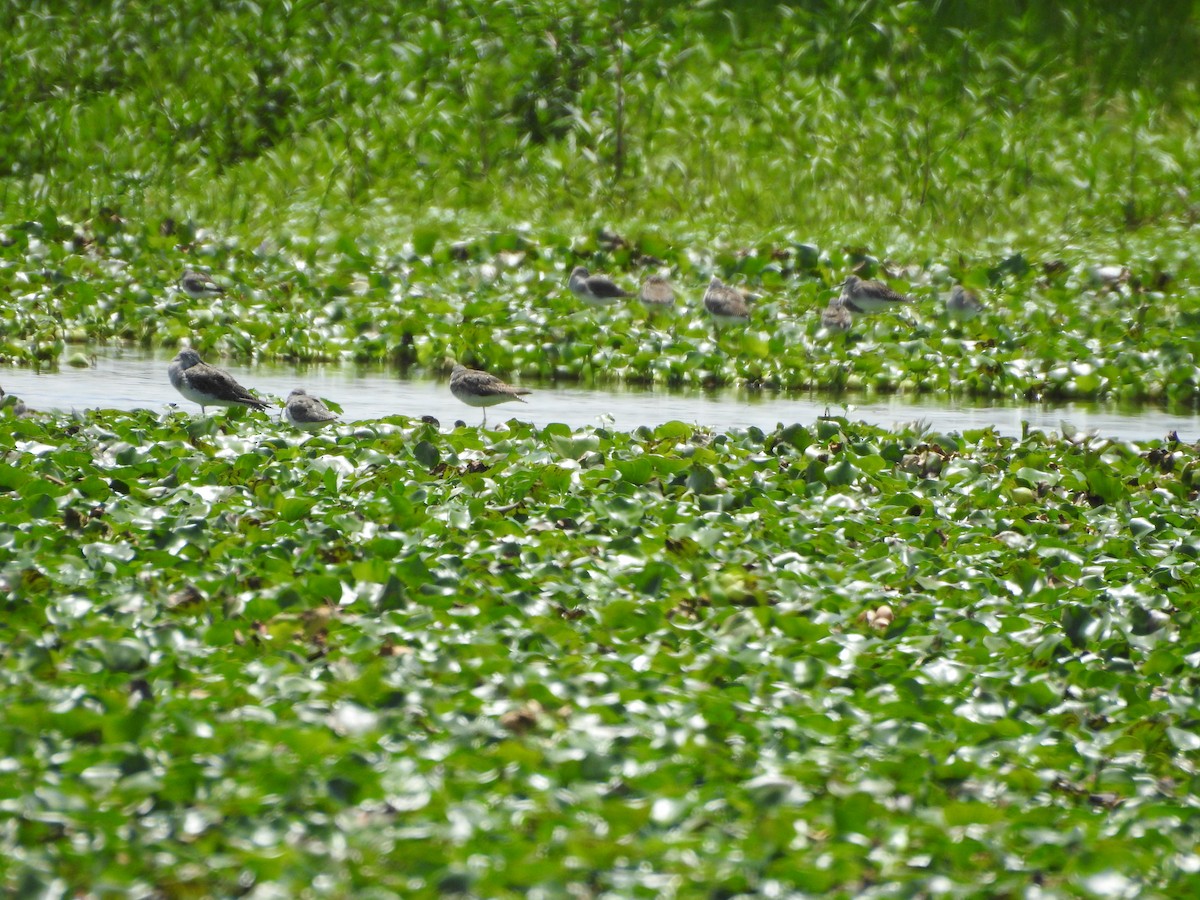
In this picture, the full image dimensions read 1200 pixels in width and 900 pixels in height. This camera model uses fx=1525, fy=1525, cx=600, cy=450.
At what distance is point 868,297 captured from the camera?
39.9 ft

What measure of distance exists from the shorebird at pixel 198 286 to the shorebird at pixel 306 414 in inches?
208

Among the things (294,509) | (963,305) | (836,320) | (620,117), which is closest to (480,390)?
(294,509)

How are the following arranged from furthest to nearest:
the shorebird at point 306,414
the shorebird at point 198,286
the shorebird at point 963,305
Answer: the shorebird at point 198,286 < the shorebird at point 963,305 < the shorebird at point 306,414

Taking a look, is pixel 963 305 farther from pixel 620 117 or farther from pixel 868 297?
pixel 620 117

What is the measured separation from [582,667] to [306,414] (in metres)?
3.65

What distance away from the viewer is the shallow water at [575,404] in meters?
9.86

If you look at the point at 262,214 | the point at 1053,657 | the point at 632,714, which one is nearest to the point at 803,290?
the point at 262,214

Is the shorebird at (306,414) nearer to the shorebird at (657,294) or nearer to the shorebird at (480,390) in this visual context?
the shorebird at (480,390)

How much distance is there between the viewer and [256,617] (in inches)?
207

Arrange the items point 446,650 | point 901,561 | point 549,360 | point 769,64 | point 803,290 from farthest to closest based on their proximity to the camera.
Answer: point 769,64 < point 803,290 < point 549,360 < point 901,561 < point 446,650

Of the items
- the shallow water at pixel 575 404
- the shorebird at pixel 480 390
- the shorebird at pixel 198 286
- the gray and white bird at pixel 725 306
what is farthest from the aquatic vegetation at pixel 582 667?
the shorebird at pixel 198 286

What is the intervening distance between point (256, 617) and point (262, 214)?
1127 centimetres

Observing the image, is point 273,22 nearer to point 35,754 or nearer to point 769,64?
point 769,64

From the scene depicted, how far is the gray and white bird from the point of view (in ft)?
39.6
